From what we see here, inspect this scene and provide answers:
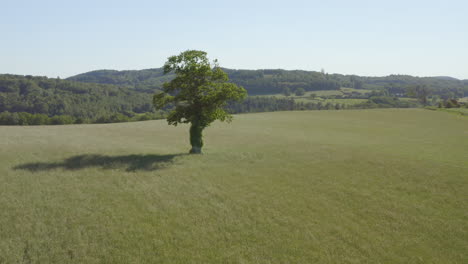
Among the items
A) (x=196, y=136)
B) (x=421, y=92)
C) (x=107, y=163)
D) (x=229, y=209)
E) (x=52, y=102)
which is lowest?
(x=229, y=209)

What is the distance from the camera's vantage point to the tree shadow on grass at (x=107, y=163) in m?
26.5

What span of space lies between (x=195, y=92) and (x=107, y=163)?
40.6ft

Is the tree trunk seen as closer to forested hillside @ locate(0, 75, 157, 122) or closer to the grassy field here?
the grassy field

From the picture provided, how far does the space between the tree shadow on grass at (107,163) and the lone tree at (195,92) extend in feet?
17.3

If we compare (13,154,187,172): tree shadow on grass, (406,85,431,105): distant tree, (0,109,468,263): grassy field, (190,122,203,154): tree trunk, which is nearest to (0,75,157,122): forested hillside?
(13,154,187,172): tree shadow on grass

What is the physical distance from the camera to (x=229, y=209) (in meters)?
18.9

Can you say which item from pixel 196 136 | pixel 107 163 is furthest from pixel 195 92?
pixel 107 163

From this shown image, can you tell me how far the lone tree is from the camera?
105 feet

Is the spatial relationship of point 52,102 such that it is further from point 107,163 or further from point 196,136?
point 107,163

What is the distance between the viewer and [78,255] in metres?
13.6

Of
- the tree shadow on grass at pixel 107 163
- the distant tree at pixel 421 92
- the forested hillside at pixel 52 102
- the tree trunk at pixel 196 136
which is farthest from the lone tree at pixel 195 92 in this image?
the distant tree at pixel 421 92

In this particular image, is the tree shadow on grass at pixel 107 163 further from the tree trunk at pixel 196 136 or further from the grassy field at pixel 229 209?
the tree trunk at pixel 196 136

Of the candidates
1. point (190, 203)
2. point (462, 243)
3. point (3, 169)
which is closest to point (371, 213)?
point (462, 243)

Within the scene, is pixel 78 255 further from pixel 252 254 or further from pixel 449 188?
pixel 449 188
